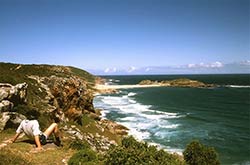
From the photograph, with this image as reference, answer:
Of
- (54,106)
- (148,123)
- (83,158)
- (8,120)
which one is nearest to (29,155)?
(83,158)

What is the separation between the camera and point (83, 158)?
14984 millimetres

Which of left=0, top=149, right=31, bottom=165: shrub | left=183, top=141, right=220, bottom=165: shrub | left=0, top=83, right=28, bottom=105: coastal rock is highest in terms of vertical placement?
left=0, top=83, right=28, bottom=105: coastal rock

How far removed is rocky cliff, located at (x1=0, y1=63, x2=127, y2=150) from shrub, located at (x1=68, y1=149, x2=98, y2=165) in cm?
973

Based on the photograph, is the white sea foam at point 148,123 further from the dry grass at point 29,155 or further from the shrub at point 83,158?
the shrub at point 83,158

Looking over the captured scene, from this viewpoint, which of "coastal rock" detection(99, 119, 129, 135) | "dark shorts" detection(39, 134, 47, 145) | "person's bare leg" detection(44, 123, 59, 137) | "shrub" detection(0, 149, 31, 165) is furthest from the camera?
"coastal rock" detection(99, 119, 129, 135)

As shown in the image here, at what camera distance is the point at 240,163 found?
36000 mm

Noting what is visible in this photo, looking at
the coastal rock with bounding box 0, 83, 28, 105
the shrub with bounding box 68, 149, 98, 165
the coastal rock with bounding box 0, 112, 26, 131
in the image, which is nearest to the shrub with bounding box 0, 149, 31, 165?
the shrub with bounding box 68, 149, 98, 165

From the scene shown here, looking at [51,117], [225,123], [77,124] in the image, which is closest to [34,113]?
[51,117]

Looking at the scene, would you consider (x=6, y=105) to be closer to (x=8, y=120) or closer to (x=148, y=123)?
(x=8, y=120)

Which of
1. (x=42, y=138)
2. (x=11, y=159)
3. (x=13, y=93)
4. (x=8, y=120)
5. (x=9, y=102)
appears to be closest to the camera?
(x=11, y=159)

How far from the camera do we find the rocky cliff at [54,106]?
26.1m

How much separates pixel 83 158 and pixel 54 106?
25634 mm

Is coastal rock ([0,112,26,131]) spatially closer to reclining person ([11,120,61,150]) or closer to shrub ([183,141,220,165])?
reclining person ([11,120,61,150])

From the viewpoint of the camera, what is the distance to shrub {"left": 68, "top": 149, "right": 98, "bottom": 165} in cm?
1470
